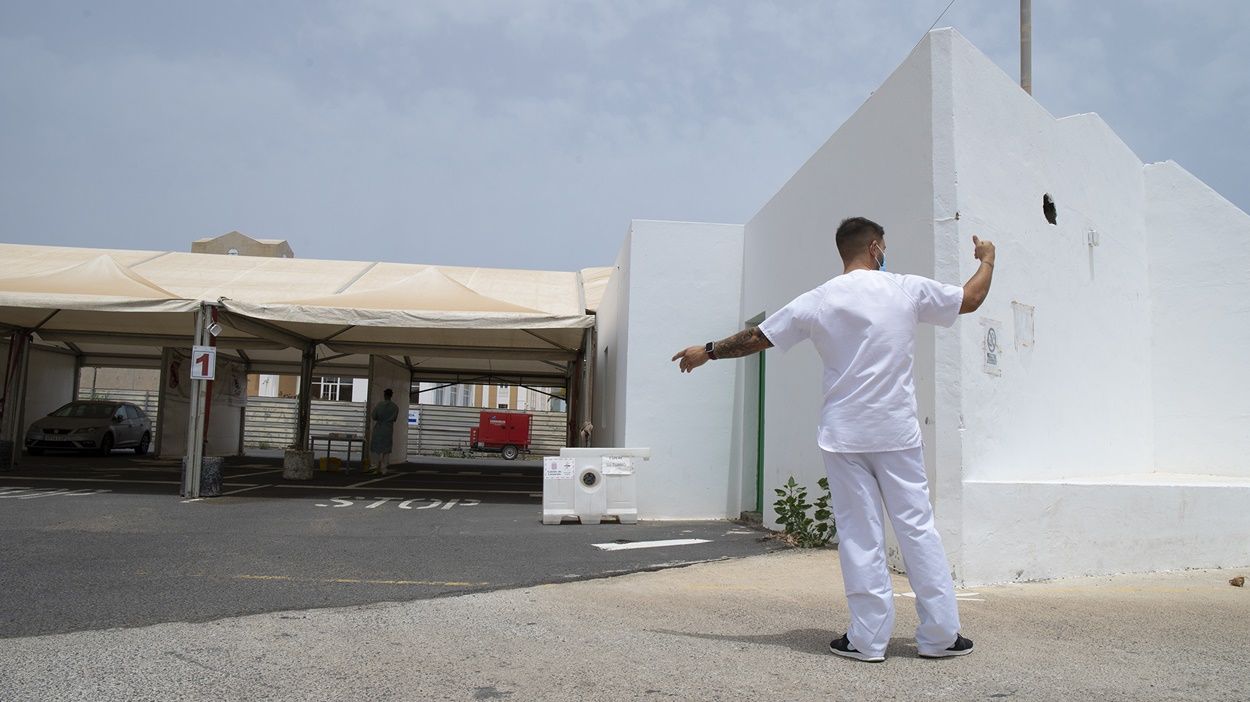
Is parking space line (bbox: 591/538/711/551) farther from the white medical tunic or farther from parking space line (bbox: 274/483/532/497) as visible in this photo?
parking space line (bbox: 274/483/532/497)

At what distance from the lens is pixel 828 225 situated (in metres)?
7.24

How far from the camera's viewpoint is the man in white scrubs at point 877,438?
127 inches

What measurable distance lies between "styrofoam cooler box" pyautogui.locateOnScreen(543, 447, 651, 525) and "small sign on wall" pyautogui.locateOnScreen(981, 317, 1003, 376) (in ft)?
14.2

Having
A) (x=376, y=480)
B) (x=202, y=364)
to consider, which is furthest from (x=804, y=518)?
(x=376, y=480)

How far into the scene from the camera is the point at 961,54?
224 inches

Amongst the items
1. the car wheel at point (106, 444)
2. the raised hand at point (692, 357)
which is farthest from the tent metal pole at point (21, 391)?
the raised hand at point (692, 357)

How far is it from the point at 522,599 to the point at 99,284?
10.1 metres

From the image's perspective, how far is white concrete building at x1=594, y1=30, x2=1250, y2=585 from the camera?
213 inches

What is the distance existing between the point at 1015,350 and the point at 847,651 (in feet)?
10.9

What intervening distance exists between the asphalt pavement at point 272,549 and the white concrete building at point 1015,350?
1.43 m

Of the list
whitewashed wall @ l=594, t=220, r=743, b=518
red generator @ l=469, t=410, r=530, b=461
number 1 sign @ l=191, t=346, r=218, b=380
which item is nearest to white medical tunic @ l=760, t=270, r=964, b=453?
whitewashed wall @ l=594, t=220, r=743, b=518

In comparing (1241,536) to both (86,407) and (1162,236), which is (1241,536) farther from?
(86,407)

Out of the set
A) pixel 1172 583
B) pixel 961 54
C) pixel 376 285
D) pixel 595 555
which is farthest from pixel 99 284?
pixel 1172 583

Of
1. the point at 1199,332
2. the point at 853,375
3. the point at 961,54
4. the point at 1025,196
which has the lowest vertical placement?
the point at 853,375
